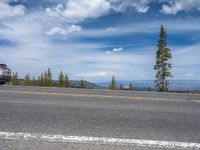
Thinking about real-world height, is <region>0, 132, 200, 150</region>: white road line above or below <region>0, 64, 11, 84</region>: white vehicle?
below

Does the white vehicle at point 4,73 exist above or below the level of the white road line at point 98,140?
above

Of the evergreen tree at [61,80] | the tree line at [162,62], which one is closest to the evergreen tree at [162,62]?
the tree line at [162,62]

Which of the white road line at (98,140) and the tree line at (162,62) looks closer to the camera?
the white road line at (98,140)

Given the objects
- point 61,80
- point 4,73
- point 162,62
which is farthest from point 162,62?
point 61,80

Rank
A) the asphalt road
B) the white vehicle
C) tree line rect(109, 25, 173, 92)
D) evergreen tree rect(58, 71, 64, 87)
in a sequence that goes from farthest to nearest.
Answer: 1. evergreen tree rect(58, 71, 64, 87)
2. tree line rect(109, 25, 173, 92)
3. the white vehicle
4. the asphalt road

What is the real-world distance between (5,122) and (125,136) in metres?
2.51

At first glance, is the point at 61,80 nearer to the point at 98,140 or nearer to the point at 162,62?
the point at 162,62

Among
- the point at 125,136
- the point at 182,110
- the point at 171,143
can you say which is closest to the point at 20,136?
the point at 125,136

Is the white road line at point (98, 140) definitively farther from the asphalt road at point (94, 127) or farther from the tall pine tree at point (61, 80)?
the tall pine tree at point (61, 80)

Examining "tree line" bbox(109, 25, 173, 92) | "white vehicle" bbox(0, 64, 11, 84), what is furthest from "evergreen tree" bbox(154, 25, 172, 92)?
"white vehicle" bbox(0, 64, 11, 84)

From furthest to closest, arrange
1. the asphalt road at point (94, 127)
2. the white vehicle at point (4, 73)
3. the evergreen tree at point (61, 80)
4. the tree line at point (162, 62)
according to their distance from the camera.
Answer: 1. the evergreen tree at point (61, 80)
2. the tree line at point (162, 62)
3. the white vehicle at point (4, 73)
4. the asphalt road at point (94, 127)

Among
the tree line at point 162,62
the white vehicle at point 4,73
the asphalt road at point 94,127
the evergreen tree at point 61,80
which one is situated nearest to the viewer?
the asphalt road at point 94,127

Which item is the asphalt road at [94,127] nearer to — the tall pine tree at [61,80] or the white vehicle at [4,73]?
the white vehicle at [4,73]

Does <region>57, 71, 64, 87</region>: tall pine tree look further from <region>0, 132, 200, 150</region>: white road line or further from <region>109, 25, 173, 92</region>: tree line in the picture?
<region>0, 132, 200, 150</region>: white road line
